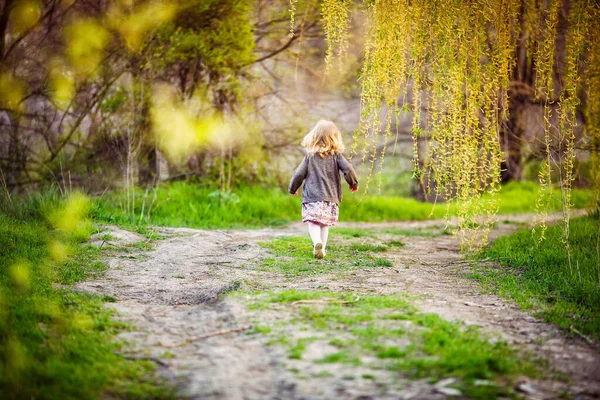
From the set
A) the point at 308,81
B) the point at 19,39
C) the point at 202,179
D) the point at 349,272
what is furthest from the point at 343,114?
the point at 349,272

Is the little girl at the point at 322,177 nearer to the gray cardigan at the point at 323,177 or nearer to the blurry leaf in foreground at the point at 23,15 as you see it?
the gray cardigan at the point at 323,177

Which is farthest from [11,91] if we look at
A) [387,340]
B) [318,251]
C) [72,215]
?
[387,340]

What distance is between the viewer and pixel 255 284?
5.05 metres

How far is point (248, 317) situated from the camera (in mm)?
4000

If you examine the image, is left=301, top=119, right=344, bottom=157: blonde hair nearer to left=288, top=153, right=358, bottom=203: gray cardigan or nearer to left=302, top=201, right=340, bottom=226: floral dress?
left=288, top=153, right=358, bottom=203: gray cardigan

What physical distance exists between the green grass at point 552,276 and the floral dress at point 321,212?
159 cm

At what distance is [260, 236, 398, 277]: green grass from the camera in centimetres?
585

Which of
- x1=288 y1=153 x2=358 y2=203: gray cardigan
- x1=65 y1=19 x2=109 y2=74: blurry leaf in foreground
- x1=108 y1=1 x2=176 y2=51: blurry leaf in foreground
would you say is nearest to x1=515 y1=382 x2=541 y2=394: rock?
x1=288 y1=153 x2=358 y2=203: gray cardigan

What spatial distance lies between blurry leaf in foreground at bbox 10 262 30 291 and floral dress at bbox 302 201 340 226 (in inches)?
108

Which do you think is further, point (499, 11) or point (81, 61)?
point (81, 61)

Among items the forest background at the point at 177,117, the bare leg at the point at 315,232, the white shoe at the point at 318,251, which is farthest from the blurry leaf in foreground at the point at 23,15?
the white shoe at the point at 318,251

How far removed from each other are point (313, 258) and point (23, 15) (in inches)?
223

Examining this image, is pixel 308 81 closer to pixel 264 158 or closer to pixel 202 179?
pixel 264 158

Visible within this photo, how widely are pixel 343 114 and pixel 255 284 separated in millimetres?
6649
